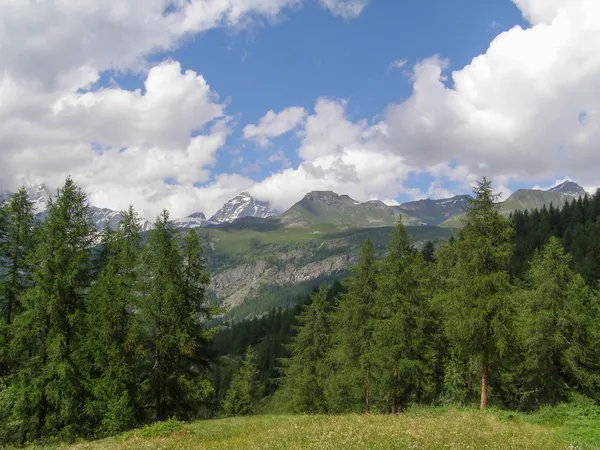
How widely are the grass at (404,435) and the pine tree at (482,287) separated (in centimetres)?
448

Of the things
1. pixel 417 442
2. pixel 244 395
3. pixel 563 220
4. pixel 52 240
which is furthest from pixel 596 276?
pixel 52 240

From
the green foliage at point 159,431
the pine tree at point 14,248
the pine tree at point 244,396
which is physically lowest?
the pine tree at point 244,396

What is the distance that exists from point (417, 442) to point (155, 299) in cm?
1746

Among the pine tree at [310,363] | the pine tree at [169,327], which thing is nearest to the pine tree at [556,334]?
the pine tree at [310,363]

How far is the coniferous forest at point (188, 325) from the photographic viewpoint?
21.6m

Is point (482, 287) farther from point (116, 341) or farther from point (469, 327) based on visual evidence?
point (116, 341)

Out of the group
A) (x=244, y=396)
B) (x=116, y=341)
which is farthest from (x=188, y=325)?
(x=244, y=396)

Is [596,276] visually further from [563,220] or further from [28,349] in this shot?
[28,349]

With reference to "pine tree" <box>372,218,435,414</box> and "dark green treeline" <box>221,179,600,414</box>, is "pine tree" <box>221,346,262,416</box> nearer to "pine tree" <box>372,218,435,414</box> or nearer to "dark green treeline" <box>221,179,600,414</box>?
"dark green treeline" <box>221,179,600,414</box>

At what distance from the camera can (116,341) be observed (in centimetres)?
2339

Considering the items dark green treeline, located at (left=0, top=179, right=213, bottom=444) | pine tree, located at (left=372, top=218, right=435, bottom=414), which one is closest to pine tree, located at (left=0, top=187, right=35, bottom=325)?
dark green treeline, located at (left=0, top=179, right=213, bottom=444)

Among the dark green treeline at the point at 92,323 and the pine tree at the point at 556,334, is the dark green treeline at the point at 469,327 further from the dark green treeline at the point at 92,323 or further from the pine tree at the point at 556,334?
the dark green treeline at the point at 92,323

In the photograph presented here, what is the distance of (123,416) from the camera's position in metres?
20.7

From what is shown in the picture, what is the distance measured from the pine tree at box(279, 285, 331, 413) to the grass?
21.4 meters
